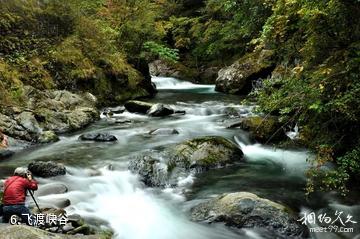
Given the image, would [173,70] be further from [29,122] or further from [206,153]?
[206,153]

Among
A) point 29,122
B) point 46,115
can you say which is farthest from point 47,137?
point 46,115

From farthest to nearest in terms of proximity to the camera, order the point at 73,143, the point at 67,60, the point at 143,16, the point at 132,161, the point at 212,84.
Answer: the point at 212,84
the point at 143,16
the point at 67,60
the point at 73,143
the point at 132,161

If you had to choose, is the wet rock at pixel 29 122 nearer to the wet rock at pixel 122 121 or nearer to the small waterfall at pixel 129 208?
the wet rock at pixel 122 121

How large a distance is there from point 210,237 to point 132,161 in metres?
3.53

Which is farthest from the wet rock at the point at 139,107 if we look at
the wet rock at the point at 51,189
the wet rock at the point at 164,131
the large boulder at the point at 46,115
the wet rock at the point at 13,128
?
the wet rock at the point at 51,189

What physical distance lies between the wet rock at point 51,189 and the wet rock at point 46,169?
0.68 meters

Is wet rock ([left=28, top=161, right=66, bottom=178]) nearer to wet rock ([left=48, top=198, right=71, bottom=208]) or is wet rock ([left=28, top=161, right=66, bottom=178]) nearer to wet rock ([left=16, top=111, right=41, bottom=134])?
wet rock ([left=48, top=198, right=71, bottom=208])

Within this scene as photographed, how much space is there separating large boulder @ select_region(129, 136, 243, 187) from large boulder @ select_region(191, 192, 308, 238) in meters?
1.94

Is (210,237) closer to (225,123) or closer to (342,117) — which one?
(342,117)

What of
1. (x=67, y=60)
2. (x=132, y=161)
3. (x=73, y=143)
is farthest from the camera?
(x=67, y=60)

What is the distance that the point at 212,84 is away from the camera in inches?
1085

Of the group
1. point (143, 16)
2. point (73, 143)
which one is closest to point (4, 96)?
point (73, 143)

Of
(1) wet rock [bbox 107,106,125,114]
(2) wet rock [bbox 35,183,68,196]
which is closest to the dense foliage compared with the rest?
(1) wet rock [bbox 107,106,125,114]

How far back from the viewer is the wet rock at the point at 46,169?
347 inches
